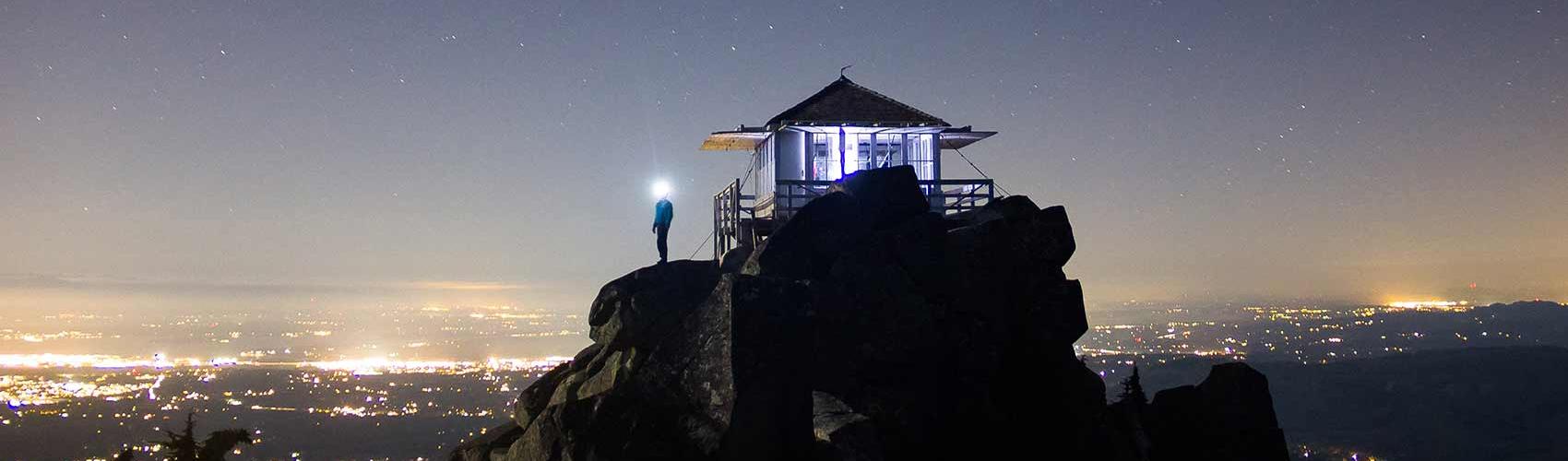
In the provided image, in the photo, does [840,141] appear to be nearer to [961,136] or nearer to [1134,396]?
[961,136]

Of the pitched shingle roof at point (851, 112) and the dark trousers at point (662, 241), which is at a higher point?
the pitched shingle roof at point (851, 112)

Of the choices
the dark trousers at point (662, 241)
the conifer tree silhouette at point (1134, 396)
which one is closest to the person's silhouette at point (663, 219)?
the dark trousers at point (662, 241)

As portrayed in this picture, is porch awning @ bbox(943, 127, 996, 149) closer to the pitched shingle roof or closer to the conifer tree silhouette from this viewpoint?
the pitched shingle roof

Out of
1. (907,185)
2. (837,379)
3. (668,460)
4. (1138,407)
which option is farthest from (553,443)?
(1138,407)

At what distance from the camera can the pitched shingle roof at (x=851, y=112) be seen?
133 ft

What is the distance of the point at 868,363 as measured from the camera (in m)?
24.4

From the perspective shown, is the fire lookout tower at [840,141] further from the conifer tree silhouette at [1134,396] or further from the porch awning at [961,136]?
the conifer tree silhouette at [1134,396]

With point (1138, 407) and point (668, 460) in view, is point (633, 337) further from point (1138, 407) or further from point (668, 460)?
point (1138, 407)

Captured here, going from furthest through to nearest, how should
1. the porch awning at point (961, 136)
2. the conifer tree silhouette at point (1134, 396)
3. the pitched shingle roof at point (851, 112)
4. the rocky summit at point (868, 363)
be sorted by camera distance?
the porch awning at point (961, 136)
the pitched shingle roof at point (851, 112)
the conifer tree silhouette at point (1134, 396)
the rocky summit at point (868, 363)

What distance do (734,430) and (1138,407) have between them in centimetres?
1849

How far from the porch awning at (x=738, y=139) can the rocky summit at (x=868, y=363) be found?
1228 cm

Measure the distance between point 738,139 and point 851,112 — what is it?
7550 mm

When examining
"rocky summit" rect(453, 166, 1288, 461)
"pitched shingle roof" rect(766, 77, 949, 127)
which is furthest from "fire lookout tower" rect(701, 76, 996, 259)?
"rocky summit" rect(453, 166, 1288, 461)

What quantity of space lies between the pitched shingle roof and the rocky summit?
9844mm
